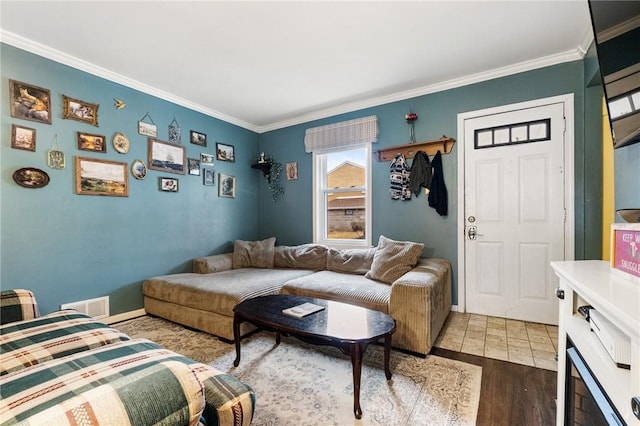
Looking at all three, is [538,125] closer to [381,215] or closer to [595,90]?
[595,90]

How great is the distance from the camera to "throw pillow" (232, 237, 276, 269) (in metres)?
3.71

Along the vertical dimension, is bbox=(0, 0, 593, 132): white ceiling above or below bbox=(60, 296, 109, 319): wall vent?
above

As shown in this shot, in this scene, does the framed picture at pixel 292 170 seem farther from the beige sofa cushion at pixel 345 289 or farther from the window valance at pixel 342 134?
the beige sofa cushion at pixel 345 289

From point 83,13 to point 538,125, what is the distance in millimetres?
3934

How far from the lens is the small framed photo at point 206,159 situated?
12.3 feet

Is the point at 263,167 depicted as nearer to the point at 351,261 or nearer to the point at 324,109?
the point at 324,109

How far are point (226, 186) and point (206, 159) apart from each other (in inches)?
18.5

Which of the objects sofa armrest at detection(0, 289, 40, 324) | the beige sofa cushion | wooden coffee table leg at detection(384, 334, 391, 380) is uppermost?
Result: sofa armrest at detection(0, 289, 40, 324)

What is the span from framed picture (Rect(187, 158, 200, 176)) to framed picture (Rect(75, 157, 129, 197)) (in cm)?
75

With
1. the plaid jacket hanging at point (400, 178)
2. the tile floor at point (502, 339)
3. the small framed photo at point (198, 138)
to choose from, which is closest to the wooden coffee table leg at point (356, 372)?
the tile floor at point (502, 339)

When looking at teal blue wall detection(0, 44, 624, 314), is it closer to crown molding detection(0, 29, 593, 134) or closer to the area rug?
crown molding detection(0, 29, 593, 134)

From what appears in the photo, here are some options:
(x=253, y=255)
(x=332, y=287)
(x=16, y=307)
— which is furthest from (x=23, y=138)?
(x=332, y=287)

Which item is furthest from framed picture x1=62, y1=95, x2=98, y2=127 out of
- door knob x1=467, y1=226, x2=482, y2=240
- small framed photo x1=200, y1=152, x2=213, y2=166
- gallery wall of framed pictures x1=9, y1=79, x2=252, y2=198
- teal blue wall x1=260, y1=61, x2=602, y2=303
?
door knob x1=467, y1=226, x2=482, y2=240

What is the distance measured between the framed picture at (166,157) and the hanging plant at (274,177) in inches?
50.6
